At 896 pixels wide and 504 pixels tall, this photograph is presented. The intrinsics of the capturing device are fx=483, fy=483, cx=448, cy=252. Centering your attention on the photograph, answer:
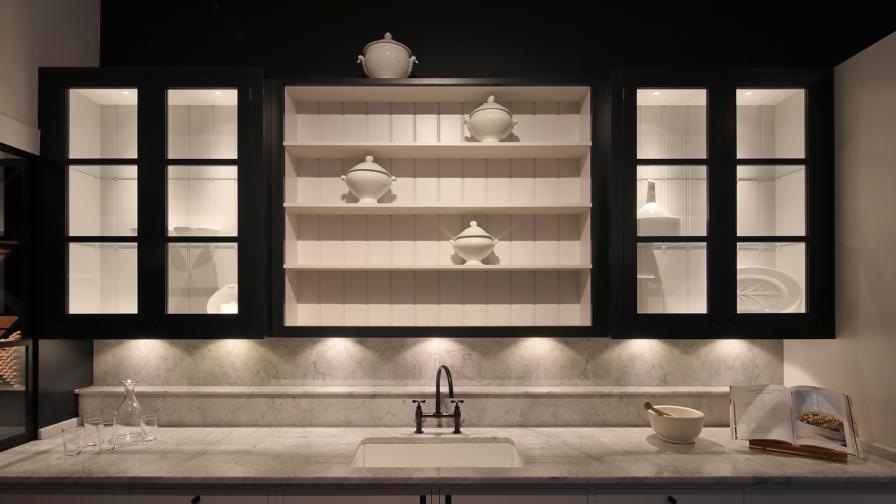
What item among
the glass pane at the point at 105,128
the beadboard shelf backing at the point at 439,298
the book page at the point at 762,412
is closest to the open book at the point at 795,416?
the book page at the point at 762,412

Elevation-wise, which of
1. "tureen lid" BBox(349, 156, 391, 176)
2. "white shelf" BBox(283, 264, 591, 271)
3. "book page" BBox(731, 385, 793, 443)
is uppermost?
"tureen lid" BBox(349, 156, 391, 176)

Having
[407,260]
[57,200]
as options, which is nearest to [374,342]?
[407,260]

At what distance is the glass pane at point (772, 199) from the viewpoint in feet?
6.89

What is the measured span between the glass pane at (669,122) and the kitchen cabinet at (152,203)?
166 centimetres

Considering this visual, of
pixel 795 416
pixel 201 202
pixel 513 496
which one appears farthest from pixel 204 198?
pixel 795 416

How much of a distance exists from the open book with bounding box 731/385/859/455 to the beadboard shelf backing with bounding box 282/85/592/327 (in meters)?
0.77

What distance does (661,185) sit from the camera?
2104mm

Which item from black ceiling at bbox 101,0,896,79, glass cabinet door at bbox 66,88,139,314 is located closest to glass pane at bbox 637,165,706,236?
black ceiling at bbox 101,0,896,79

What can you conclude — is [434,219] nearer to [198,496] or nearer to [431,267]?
[431,267]

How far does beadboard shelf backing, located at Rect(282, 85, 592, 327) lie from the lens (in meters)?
2.36

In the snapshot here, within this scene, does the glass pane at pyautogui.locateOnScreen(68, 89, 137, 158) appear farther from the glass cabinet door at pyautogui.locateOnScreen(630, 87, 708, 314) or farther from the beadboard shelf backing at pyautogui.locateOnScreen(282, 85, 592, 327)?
the glass cabinet door at pyautogui.locateOnScreen(630, 87, 708, 314)

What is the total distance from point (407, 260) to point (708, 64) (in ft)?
5.95

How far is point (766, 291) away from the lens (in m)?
2.11

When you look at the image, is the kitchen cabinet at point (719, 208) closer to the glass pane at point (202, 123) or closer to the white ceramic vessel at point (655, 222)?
the white ceramic vessel at point (655, 222)
